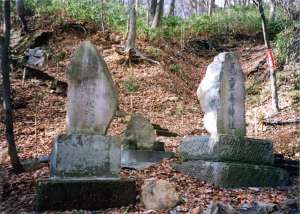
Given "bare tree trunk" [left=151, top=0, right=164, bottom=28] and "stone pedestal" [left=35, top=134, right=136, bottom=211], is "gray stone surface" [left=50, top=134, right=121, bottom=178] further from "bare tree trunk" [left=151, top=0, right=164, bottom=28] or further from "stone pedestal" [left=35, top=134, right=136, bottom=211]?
"bare tree trunk" [left=151, top=0, right=164, bottom=28]

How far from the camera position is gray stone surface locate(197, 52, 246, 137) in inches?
268

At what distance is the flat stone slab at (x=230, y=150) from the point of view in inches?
255

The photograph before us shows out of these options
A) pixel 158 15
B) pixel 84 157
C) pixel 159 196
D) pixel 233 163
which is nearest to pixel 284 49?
pixel 158 15

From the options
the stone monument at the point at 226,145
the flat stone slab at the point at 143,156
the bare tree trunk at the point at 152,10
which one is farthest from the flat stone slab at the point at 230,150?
the bare tree trunk at the point at 152,10

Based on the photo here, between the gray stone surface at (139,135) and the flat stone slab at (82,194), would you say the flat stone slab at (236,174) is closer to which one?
the flat stone slab at (82,194)

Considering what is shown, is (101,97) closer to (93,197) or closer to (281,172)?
(93,197)

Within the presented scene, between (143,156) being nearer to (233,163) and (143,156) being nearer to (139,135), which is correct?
(139,135)

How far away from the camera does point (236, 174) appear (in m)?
6.38

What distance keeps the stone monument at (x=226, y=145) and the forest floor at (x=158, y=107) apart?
0.19 meters

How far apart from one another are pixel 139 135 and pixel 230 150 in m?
2.44

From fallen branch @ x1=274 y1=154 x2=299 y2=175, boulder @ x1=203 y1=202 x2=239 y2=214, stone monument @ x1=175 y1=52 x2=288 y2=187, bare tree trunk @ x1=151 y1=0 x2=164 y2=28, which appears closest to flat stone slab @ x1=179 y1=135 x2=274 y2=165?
stone monument @ x1=175 y1=52 x2=288 y2=187

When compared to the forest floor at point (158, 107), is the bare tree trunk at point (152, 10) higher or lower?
higher

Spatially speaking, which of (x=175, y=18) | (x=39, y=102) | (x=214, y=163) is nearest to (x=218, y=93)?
(x=214, y=163)

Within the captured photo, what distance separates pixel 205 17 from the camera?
2547 centimetres
